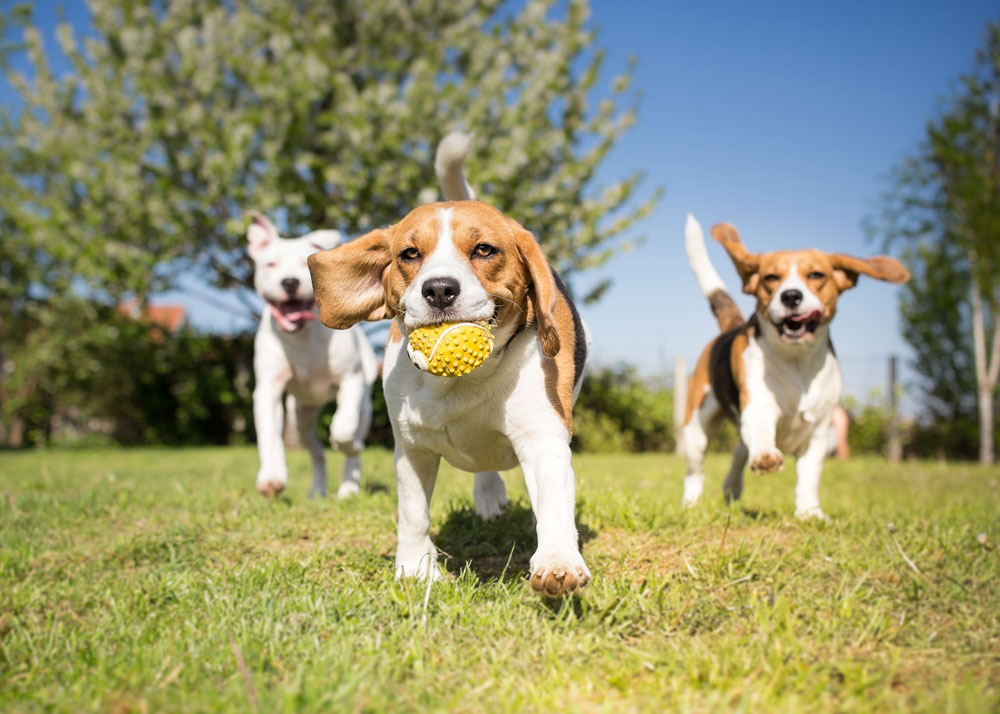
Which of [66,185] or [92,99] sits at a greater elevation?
[92,99]

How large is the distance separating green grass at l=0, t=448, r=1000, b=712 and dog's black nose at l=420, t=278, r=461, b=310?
3.33 feet

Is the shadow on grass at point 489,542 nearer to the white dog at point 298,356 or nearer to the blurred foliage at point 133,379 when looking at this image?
the white dog at point 298,356

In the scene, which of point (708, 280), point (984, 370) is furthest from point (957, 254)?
point (708, 280)

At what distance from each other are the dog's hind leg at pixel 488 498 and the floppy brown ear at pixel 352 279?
1278 millimetres

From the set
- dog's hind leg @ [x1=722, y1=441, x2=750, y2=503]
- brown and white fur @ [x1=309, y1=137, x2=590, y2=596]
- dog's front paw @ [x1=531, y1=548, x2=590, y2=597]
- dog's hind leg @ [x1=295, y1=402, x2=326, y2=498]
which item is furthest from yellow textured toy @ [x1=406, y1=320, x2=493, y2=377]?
dog's hind leg @ [x1=295, y1=402, x2=326, y2=498]

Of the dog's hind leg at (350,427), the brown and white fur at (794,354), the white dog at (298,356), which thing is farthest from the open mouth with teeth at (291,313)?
the brown and white fur at (794,354)

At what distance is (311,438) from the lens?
21.7 ft

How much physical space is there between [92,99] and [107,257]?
9.77ft

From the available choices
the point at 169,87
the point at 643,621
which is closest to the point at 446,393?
the point at 643,621

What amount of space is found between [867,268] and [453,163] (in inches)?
107

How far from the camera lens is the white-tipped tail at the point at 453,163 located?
3.91m

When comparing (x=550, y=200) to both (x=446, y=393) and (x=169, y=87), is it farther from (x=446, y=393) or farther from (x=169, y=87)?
(x=446, y=393)

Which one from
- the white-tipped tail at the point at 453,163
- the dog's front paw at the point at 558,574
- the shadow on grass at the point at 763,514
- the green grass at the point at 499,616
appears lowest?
the green grass at the point at 499,616

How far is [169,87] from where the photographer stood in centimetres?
1411
